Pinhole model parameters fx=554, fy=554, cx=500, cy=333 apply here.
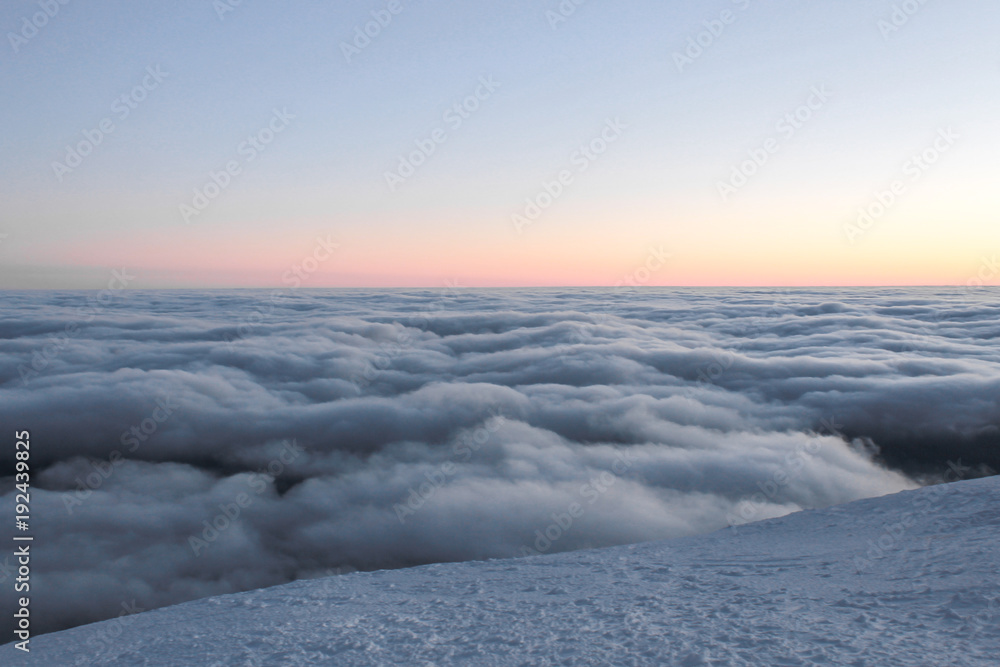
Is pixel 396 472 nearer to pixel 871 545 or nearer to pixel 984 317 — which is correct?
pixel 871 545

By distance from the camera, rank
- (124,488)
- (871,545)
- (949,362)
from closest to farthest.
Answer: (871,545)
(124,488)
(949,362)

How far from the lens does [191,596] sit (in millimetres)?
3762

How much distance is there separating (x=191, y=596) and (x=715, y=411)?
296 inches

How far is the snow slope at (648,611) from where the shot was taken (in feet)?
Result: 5.04

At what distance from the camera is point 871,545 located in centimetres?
235

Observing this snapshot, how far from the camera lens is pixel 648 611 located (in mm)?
1823

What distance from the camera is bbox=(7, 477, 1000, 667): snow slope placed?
1.54 meters

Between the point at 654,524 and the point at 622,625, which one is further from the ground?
the point at 622,625

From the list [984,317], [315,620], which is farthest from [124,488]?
[984,317]

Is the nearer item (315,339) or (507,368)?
(507,368)

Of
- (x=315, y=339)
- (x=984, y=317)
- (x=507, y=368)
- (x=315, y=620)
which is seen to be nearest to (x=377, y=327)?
(x=315, y=339)

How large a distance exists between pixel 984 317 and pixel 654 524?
2717 centimetres

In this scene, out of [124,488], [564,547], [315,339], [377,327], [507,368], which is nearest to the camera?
[564,547]

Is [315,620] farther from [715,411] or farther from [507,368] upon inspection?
[507,368]
